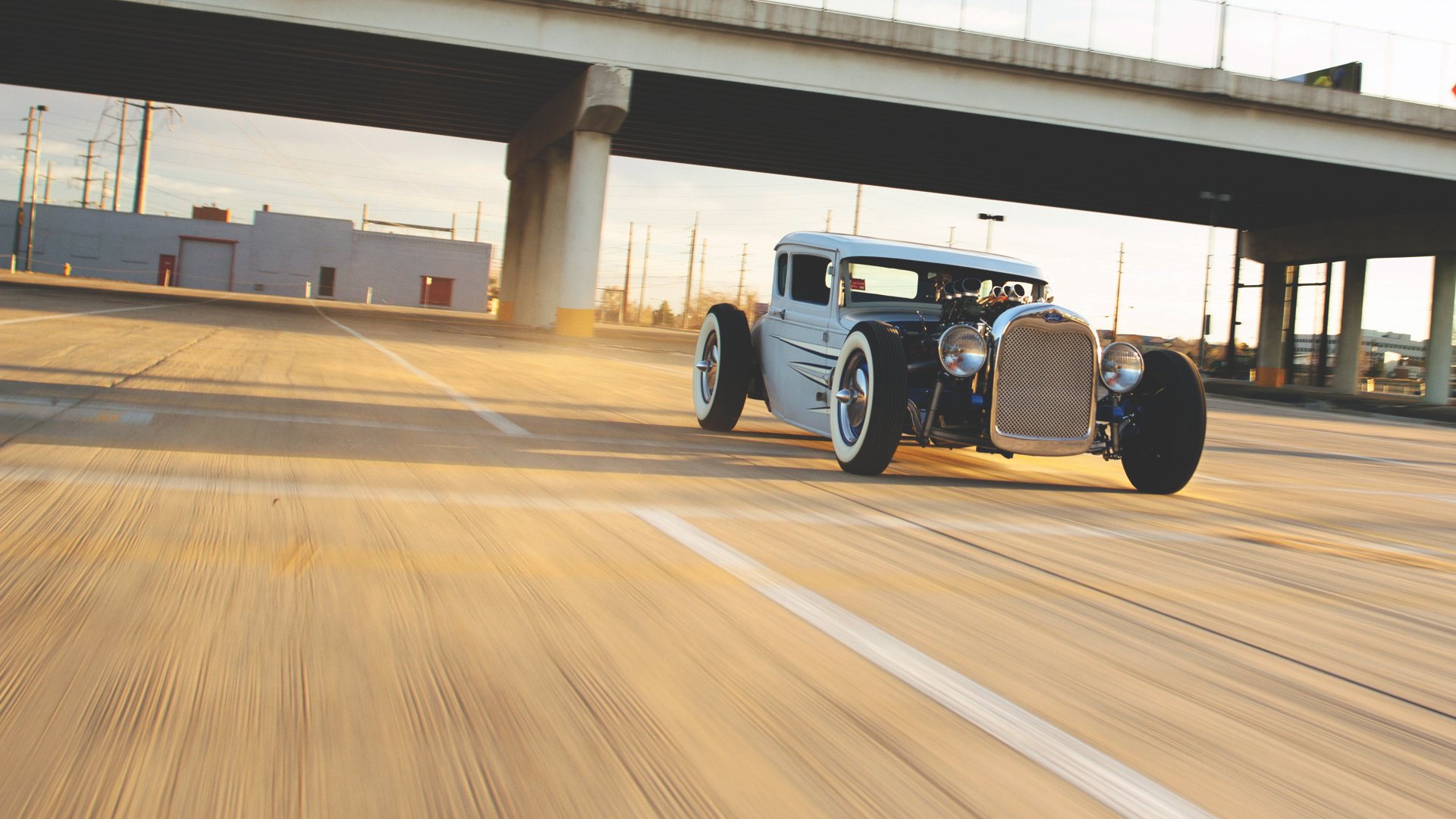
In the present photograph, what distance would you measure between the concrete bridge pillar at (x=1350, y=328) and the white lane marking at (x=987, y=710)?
159 ft

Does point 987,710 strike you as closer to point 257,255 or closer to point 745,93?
point 745,93

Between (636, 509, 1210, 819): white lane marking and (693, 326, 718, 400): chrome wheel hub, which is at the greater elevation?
(693, 326, 718, 400): chrome wheel hub

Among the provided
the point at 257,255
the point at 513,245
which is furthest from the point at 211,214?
the point at 513,245

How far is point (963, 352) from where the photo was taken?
681 cm

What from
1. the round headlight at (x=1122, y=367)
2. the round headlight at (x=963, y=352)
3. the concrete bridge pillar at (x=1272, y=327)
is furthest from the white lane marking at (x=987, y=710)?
the concrete bridge pillar at (x=1272, y=327)

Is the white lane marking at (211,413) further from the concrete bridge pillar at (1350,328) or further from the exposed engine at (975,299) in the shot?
the concrete bridge pillar at (1350,328)

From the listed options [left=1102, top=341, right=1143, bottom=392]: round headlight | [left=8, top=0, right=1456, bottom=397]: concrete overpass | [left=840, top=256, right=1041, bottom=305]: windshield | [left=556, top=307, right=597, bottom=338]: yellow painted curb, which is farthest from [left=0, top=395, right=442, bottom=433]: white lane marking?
[left=556, top=307, right=597, bottom=338]: yellow painted curb

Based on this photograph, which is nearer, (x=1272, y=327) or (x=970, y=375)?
(x=970, y=375)

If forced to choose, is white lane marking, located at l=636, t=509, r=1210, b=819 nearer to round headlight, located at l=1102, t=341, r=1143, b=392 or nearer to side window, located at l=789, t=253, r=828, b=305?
round headlight, located at l=1102, t=341, r=1143, b=392

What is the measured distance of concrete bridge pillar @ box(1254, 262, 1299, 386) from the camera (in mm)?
49281

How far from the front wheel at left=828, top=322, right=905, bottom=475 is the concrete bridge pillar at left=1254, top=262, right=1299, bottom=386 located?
156 feet

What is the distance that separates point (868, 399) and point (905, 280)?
7.12 feet

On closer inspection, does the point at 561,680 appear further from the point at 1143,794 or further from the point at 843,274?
the point at 843,274

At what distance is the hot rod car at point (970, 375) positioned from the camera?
22.5 ft
